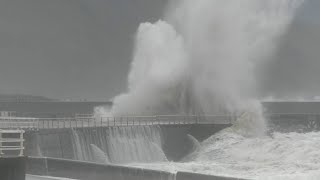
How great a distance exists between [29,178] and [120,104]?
42.4m

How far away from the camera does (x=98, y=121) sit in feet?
164

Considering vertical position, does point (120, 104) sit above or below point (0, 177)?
above

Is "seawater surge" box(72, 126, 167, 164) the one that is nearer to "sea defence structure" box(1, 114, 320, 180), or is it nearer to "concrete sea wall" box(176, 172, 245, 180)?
"sea defence structure" box(1, 114, 320, 180)

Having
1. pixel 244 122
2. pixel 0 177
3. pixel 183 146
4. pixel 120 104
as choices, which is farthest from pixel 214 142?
pixel 0 177

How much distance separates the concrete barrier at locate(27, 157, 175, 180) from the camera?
21973 mm

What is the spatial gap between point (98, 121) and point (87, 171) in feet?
84.7

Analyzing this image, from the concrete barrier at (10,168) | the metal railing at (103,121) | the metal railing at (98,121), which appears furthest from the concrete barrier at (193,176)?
the metal railing at (98,121)

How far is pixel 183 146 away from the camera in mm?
52812

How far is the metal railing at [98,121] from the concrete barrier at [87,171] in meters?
9.96

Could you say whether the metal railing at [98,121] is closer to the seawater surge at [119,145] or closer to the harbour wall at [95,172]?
the seawater surge at [119,145]

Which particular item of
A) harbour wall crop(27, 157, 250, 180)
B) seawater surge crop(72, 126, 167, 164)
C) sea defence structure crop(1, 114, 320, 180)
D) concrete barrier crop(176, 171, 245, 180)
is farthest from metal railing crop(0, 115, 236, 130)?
concrete barrier crop(176, 171, 245, 180)

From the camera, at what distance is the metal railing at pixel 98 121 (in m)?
40.3

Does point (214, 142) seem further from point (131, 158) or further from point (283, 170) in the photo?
point (283, 170)

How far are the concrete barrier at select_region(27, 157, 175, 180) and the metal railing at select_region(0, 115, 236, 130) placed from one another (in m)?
9.96
